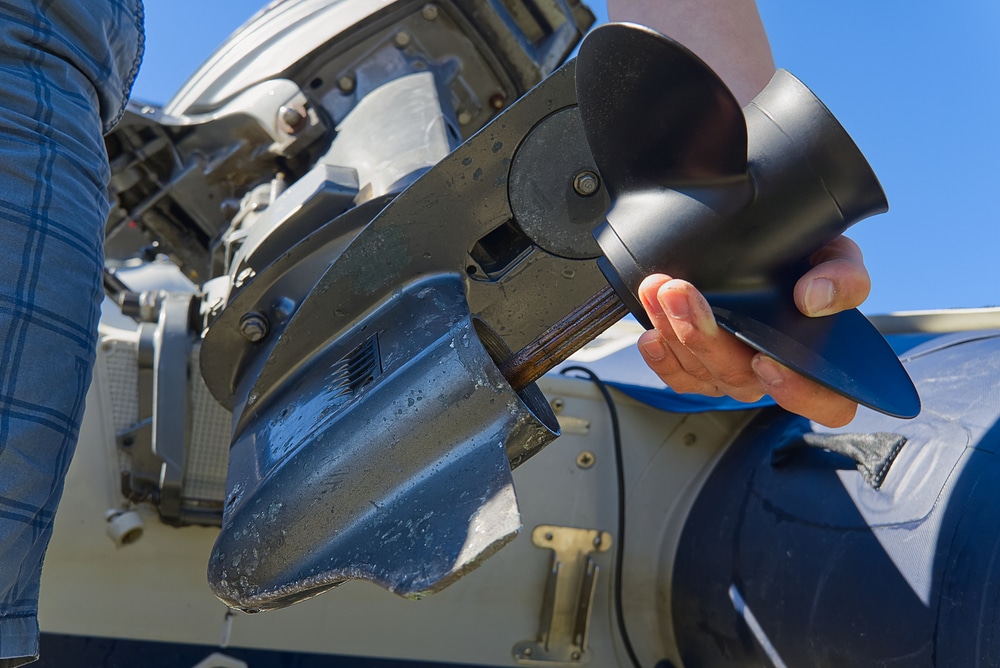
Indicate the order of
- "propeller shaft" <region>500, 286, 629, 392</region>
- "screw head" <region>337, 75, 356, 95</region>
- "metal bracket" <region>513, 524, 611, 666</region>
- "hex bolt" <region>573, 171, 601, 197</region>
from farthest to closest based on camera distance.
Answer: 1. "screw head" <region>337, 75, 356, 95</region>
2. "metal bracket" <region>513, 524, 611, 666</region>
3. "hex bolt" <region>573, 171, 601, 197</region>
4. "propeller shaft" <region>500, 286, 629, 392</region>

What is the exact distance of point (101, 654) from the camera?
138 centimetres

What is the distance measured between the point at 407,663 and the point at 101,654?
48 cm

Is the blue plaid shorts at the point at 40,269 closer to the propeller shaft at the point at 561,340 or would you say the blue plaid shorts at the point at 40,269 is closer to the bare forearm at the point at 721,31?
the propeller shaft at the point at 561,340

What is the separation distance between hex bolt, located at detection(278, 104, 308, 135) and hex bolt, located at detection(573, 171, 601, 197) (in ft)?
2.65

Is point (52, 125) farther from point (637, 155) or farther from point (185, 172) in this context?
point (185, 172)

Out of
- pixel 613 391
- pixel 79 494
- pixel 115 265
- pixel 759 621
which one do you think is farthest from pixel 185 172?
pixel 759 621

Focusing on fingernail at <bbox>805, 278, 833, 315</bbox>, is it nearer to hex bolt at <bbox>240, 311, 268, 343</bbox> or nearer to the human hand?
the human hand

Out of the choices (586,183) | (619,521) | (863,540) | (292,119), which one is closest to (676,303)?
(586,183)

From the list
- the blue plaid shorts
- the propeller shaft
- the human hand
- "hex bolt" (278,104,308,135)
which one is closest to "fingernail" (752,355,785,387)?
the human hand

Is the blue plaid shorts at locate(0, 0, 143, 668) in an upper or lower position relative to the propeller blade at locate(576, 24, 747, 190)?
upper

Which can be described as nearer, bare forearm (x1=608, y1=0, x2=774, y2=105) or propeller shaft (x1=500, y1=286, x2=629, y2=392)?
propeller shaft (x1=500, y1=286, x2=629, y2=392)

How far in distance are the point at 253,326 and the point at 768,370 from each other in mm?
641

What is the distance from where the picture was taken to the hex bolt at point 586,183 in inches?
37.6

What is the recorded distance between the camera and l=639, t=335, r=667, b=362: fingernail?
0.83 meters
